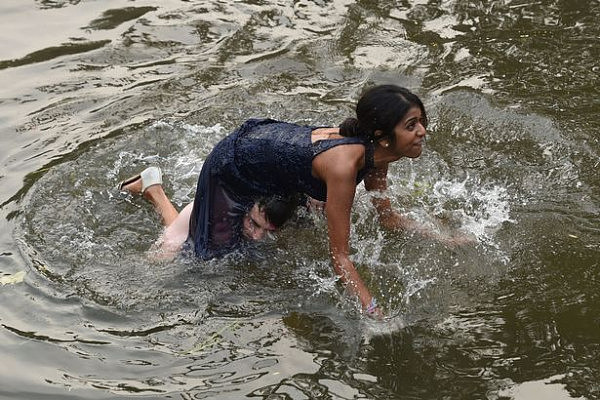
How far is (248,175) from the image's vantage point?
14.6ft

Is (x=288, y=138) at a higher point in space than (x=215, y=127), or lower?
higher

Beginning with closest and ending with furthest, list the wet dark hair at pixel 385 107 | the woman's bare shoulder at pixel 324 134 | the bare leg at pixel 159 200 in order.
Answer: the wet dark hair at pixel 385 107
the woman's bare shoulder at pixel 324 134
the bare leg at pixel 159 200

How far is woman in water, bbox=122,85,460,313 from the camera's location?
12.9 feet

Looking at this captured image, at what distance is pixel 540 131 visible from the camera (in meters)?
5.94

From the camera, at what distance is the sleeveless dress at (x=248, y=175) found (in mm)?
4176

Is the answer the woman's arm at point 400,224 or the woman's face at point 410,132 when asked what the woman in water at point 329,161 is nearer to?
the woman's face at point 410,132

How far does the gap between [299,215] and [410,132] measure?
121 centimetres

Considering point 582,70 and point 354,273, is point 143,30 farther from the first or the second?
point 354,273

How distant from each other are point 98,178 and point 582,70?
13.0 ft

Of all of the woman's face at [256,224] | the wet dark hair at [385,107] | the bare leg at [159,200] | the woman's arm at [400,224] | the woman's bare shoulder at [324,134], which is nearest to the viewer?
the wet dark hair at [385,107]

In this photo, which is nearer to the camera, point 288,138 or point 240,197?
point 288,138

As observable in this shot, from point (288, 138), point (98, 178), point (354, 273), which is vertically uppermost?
point (288, 138)

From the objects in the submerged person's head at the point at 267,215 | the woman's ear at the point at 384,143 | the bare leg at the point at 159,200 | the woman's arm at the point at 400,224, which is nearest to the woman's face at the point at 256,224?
the submerged person's head at the point at 267,215

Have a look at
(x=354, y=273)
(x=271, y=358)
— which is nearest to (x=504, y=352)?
(x=354, y=273)
